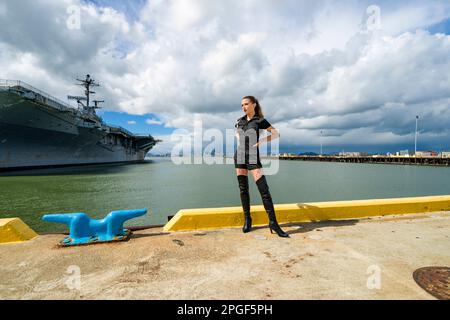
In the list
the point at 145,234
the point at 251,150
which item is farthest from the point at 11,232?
the point at 251,150

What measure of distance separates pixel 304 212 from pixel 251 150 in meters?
1.66

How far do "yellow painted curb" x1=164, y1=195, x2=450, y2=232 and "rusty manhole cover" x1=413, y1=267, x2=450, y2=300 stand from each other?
6.02 ft

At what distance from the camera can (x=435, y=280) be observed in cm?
198

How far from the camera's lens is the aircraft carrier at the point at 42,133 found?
22859mm

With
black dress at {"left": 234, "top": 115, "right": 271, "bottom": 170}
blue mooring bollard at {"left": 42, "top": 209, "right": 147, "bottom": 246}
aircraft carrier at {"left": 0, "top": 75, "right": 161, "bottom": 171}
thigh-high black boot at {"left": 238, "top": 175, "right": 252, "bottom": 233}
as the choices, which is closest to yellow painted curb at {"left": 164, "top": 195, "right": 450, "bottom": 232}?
thigh-high black boot at {"left": 238, "top": 175, "right": 252, "bottom": 233}

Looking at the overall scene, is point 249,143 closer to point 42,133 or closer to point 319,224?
point 319,224

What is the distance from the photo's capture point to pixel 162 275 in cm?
206

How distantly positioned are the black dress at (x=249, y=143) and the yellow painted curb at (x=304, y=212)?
89 cm

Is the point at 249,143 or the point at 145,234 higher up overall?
the point at 249,143

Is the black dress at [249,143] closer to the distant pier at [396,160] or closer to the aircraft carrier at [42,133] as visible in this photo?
the aircraft carrier at [42,133]

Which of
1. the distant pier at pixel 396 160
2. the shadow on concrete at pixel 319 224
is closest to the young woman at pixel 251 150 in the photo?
the shadow on concrete at pixel 319 224
